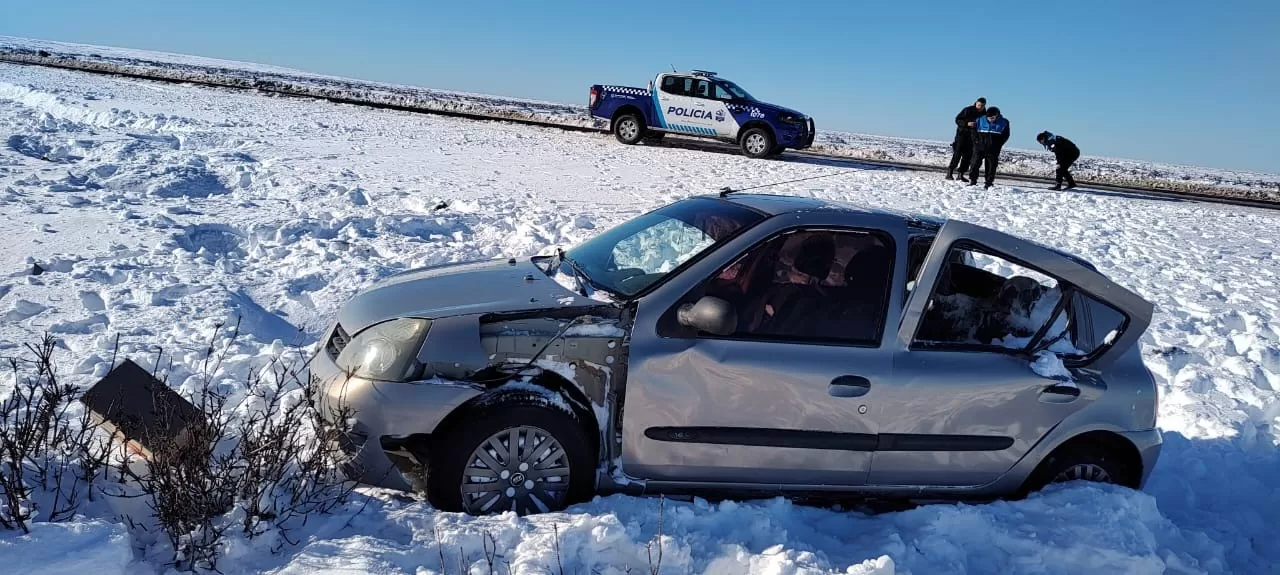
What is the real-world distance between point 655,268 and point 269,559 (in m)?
2.01

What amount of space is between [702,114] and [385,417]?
16.8 metres

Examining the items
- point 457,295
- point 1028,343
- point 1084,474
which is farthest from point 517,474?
point 1084,474

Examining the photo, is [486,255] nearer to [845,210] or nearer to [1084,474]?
[845,210]

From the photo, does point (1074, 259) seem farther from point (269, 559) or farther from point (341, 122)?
point (341, 122)

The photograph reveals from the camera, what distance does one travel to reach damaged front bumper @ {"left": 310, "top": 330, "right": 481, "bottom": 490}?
3211mm

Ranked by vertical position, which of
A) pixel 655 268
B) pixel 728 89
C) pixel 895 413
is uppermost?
pixel 728 89

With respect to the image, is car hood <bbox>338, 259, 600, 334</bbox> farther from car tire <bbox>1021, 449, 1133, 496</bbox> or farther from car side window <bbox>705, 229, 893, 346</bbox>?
car tire <bbox>1021, 449, 1133, 496</bbox>

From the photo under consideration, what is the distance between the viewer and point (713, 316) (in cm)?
328

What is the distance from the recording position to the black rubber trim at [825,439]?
136 inches

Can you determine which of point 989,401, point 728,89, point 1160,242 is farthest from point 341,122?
point 989,401

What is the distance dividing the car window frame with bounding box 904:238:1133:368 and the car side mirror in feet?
2.93

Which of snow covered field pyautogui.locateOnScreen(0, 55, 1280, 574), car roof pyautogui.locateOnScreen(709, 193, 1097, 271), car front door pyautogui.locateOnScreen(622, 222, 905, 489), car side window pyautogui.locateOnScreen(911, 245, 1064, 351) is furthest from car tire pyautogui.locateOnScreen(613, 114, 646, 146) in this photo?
car front door pyautogui.locateOnScreen(622, 222, 905, 489)

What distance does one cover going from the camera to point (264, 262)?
293 inches

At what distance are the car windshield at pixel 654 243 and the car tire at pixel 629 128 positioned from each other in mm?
15254
